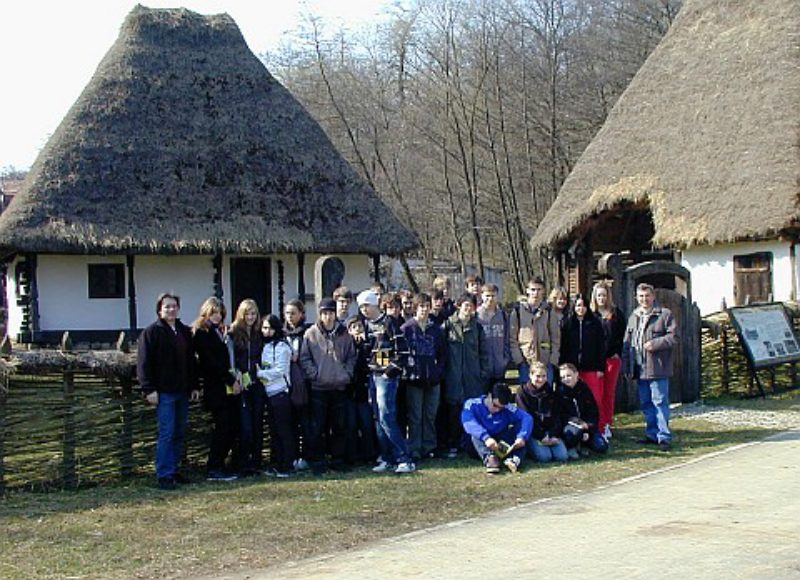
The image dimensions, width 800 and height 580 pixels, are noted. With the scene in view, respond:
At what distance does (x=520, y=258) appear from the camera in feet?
137

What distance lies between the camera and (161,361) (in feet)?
31.5

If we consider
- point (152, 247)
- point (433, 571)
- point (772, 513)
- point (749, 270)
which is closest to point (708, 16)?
point (749, 270)

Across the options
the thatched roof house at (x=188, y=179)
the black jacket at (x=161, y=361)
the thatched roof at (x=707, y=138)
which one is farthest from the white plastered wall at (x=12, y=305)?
the black jacket at (x=161, y=361)

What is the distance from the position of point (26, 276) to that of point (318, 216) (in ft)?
23.5

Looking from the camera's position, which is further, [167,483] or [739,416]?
[739,416]

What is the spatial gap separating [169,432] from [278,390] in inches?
44.8

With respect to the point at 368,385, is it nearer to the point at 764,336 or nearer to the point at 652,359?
the point at 652,359

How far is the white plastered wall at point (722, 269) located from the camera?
70.8 ft

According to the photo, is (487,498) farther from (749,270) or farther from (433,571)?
(749,270)

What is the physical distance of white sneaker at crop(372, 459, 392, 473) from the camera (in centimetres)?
1036

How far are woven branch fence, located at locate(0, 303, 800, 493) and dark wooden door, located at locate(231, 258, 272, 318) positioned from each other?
1677cm

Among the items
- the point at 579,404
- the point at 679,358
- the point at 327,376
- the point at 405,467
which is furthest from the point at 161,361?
the point at 679,358

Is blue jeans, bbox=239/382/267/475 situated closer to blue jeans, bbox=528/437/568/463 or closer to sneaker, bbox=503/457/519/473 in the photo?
sneaker, bbox=503/457/519/473

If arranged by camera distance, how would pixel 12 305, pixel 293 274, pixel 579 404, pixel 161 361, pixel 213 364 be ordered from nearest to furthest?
pixel 161 361, pixel 213 364, pixel 579 404, pixel 293 274, pixel 12 305
